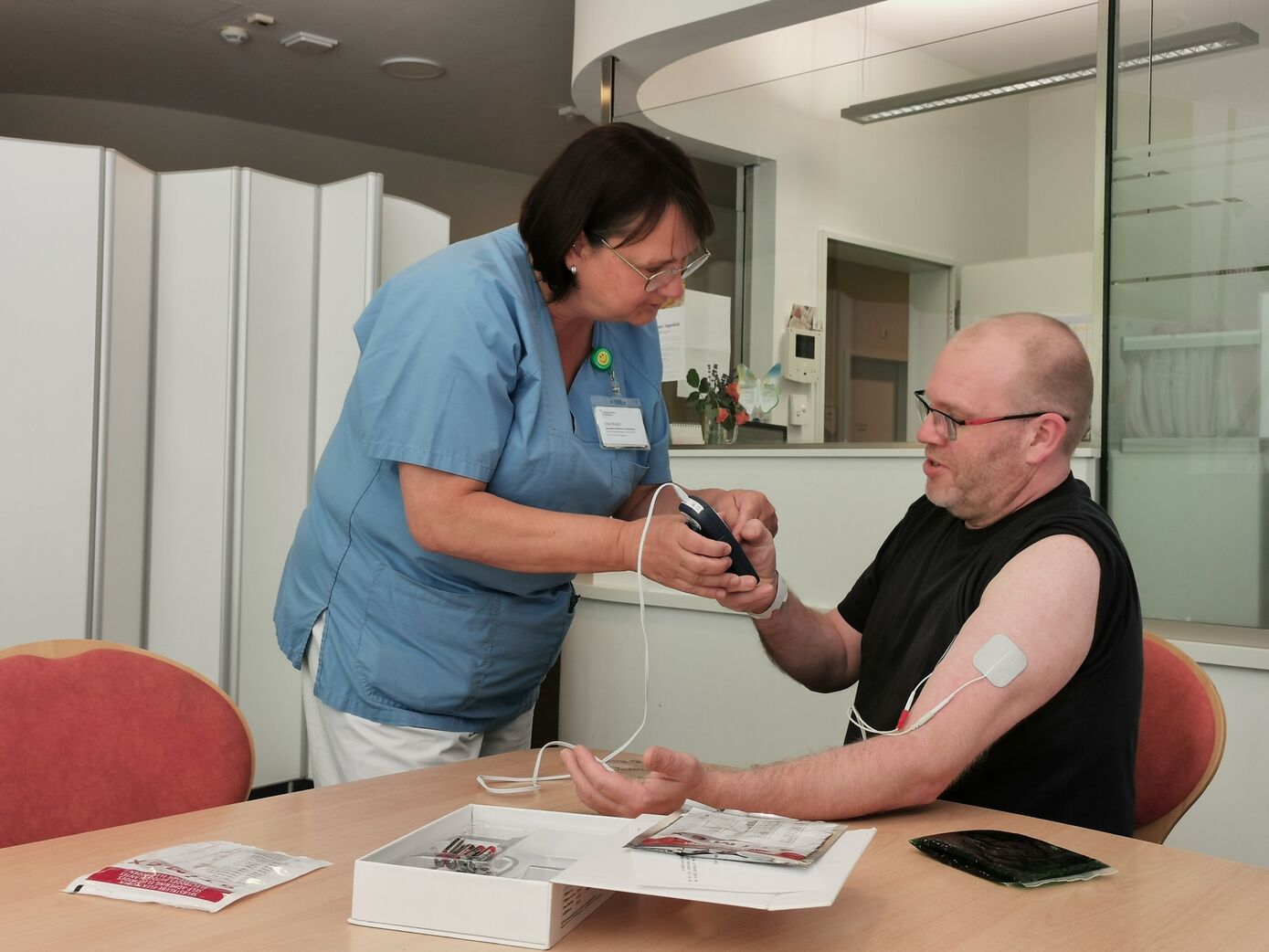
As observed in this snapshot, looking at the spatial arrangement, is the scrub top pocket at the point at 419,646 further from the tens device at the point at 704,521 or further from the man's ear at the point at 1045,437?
the man's ear at the point at 1045,437

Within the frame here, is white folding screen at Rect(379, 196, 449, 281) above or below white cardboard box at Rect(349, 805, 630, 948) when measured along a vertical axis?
above

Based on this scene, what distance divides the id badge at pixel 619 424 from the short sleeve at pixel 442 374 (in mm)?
180

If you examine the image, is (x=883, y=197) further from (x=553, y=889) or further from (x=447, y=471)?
(x=553, y=889)

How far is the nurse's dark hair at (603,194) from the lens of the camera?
61.9 inches

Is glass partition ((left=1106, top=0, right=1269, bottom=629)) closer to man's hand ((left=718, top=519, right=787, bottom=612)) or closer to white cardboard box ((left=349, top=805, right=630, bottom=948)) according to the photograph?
man's hand ((left=718, top=519, right=787, bottom=612))

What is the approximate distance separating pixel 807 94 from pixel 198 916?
11.4 feet

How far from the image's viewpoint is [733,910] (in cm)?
99

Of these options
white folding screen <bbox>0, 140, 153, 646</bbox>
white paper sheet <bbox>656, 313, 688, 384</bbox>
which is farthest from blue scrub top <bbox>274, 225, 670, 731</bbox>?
white paper sheet <bbox>656, 313, 688, 384</bbox>

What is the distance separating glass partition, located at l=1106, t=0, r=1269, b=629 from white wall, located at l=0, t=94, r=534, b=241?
4974mm

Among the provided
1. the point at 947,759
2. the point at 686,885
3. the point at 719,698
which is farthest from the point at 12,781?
the point at 719,698

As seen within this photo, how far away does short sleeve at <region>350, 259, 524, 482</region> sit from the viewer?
1492 millimetres

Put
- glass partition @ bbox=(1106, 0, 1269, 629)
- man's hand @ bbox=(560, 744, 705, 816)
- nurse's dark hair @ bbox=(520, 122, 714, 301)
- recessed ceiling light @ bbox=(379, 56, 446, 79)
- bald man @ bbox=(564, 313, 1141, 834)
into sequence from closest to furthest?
man's hand @ bbox=(560, 744, 705, 816)
bald man @ bbox=(564, 313, 1141, 834)
nurse's dark hair @ bbox=(520, 122, 714, 301)
glass partition @ bbox=(1106, 0, 1269, 629)
recessed ceiling light @ bbox=(379, 56, 446, 79)

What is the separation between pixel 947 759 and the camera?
1.26m

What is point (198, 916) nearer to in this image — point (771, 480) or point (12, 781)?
point (12, 781)
